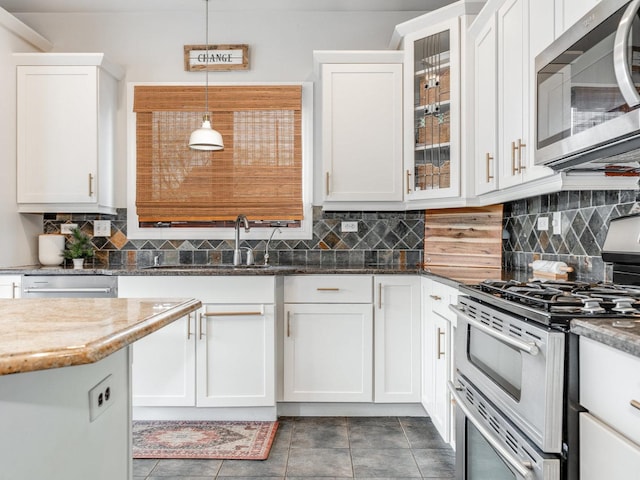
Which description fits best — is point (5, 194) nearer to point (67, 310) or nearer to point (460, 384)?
point (67, 310)

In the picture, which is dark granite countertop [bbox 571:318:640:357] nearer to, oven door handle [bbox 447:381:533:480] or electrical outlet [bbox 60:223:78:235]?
oven door handle [bbox 447:381:533:480]

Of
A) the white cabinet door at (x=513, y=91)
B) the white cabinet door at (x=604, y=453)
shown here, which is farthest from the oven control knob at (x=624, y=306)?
the white cabinet door at (x=513, y=91)

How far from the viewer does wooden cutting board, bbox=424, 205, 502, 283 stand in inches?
117

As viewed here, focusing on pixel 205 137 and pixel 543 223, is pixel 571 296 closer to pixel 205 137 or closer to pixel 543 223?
pixel 543 223

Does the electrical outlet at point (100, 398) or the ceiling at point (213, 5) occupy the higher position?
the ceiling at point (213, 5)

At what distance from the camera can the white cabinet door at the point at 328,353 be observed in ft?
9.42

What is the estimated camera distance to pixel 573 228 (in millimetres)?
2217

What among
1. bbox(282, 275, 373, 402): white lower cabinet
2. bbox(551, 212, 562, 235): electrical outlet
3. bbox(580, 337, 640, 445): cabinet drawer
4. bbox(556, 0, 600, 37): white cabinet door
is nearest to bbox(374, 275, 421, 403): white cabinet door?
bbox(282, 275, 373, 402): white lower cabinet

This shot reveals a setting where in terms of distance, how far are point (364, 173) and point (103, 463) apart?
2.31m

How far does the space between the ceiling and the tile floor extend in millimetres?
2821

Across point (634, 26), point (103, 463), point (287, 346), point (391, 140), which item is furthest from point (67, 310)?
point (391, 140)

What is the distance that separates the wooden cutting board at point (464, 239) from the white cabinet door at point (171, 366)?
60.4 inches

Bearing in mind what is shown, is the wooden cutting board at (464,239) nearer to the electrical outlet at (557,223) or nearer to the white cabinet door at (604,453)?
the electrical outlet at (557,223)

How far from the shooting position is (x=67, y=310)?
3.96 feet
